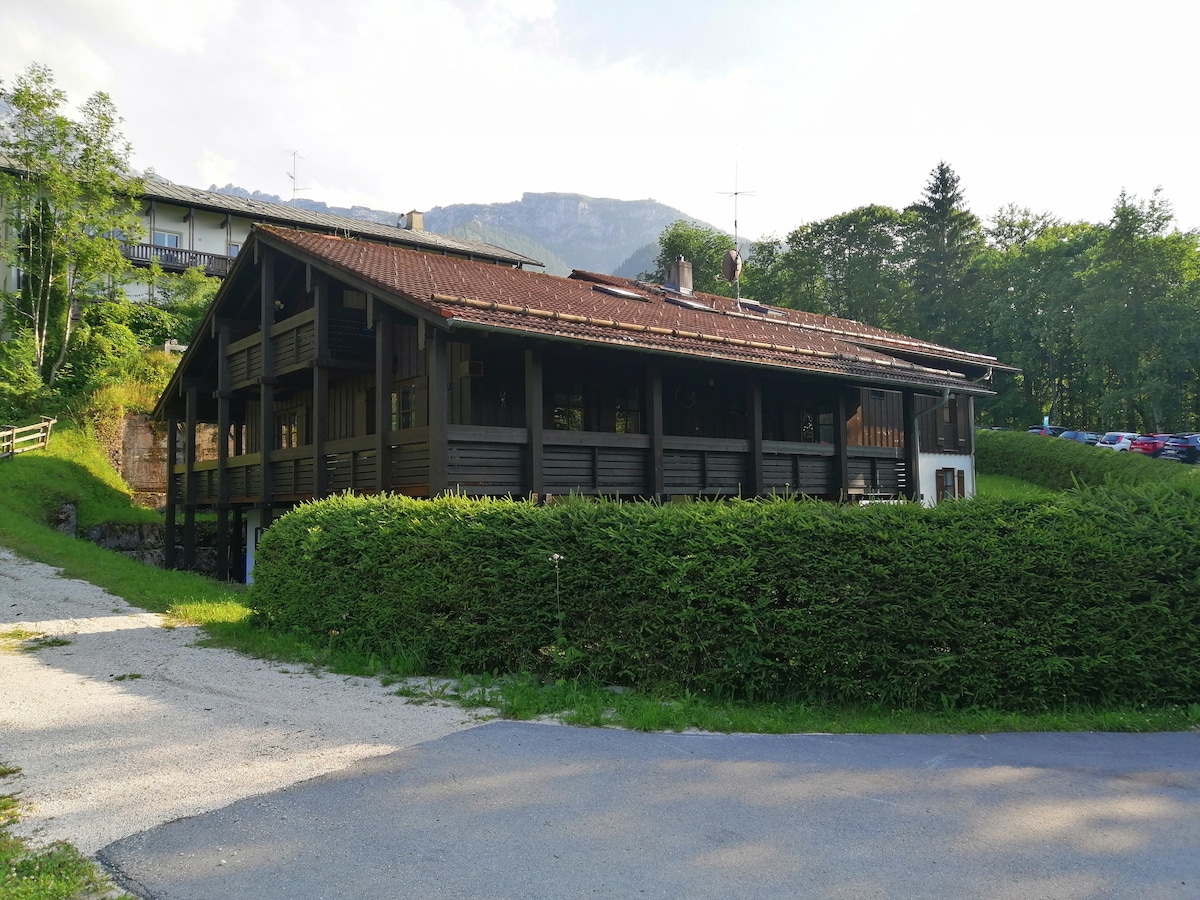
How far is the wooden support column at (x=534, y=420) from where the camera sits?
1486 cm

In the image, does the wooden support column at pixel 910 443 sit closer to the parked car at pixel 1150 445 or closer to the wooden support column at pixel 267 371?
the wooden support column at pixel 267 371

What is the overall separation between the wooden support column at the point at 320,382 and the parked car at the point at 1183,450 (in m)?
36.5

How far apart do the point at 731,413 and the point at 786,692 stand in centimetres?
1273

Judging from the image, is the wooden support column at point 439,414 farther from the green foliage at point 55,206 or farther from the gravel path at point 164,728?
the green foliage at point 55,206

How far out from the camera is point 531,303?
1603 cm

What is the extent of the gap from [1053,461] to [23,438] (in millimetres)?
37866

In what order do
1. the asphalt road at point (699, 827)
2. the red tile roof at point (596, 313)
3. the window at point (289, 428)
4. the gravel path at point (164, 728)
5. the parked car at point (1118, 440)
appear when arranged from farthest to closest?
the parked car at point (1118, 440) < the window at point (289, 428) < the red tile roof at point (596, 313) < the gravel path at point (164, 728) < the asphalt road at point (699, 827)

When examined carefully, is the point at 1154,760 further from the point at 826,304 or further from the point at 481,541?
the point at 826,304

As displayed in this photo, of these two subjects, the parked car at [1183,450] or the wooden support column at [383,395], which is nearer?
the wooden support column at [383,395]

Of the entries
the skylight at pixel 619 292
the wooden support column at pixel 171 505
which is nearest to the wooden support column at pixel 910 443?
the skylight at pixel 619 292

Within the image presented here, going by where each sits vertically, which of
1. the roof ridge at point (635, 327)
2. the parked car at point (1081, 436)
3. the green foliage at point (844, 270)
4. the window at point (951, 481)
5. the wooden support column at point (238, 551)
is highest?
the green foliage at point (844, 270)

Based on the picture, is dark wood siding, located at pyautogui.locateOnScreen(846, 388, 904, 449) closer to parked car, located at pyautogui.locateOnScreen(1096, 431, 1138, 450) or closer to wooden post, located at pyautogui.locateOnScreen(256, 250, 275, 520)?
wooden post, located at pyautogui.locateOnScreen(256, 250, 275, 520)

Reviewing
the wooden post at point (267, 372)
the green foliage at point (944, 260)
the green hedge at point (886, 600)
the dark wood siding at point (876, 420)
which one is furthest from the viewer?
the green foliage at point (944, 260)

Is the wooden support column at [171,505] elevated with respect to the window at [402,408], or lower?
lower
